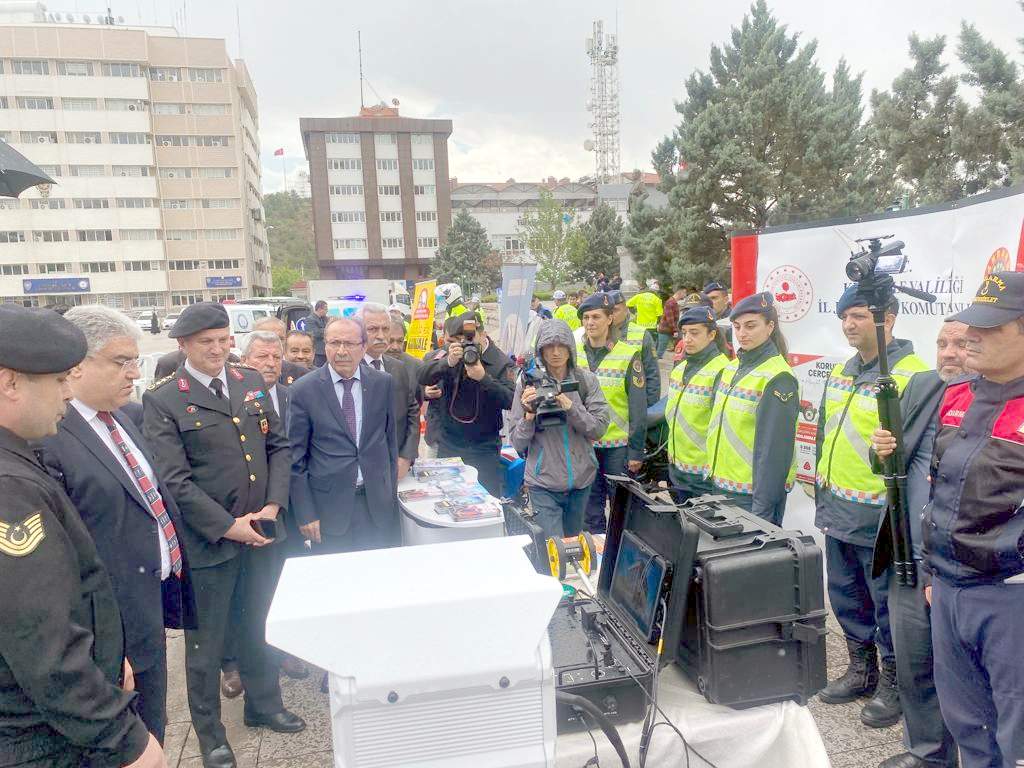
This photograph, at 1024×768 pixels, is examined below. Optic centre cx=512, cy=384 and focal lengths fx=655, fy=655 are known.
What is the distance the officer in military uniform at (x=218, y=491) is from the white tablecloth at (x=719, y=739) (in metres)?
1.78

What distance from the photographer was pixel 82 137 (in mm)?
51594

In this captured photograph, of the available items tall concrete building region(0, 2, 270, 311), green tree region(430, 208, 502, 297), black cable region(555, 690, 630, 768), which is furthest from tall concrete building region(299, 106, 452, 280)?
black cable region(555, 690, 630, 768)

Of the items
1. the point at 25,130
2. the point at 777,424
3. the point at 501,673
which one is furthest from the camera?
the point at 25,130

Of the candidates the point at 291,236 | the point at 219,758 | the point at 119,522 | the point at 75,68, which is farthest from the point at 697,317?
the point at 291,236

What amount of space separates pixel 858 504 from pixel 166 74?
6381cm

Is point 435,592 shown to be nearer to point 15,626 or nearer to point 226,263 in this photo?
point 15,626

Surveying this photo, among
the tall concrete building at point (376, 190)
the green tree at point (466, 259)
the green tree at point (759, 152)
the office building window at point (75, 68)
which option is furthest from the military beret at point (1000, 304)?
the office building window at point (75, 68)

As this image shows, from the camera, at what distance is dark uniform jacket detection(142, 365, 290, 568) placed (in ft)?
9.09

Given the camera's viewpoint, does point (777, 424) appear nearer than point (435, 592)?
No

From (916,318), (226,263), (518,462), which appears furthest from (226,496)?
(226,263)

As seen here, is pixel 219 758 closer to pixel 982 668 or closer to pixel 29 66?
pixel 982 668

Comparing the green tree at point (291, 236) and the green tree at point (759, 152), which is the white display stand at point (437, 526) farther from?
the green tree at point (291, 236)

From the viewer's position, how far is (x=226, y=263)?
184 ft

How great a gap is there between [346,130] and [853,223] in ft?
194
